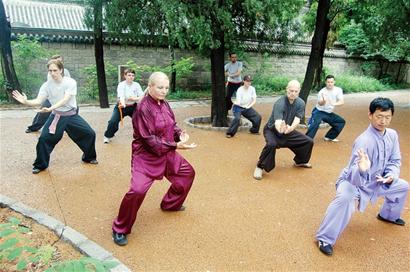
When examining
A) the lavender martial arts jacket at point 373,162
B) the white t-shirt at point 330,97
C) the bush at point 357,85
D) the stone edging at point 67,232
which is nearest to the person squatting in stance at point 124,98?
the stone edging at point 67,232

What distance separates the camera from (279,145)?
239 inches

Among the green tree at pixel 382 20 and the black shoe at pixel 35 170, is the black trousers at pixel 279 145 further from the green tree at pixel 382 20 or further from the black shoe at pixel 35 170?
the green tree at pixel 382 20

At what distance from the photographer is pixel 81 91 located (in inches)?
543

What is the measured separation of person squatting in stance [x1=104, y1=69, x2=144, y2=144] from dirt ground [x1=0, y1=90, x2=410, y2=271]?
0.40 meters

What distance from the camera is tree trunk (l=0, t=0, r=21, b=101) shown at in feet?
34.6

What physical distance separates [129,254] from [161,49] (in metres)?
13.2

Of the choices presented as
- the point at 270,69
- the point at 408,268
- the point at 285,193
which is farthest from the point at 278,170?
the point at 270,69

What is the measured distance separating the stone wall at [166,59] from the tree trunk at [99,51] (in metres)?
3.59

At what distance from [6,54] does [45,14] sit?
600 centimetres

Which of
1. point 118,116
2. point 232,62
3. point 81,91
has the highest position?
point 232,62

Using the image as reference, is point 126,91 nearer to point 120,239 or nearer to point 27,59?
point 120,239

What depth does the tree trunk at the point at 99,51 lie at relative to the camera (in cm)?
978

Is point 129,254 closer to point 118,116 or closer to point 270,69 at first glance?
point 118,116

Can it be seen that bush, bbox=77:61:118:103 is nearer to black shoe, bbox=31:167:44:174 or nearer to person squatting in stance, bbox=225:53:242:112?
person squatting in stance, bbox=225:53:242:112
